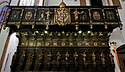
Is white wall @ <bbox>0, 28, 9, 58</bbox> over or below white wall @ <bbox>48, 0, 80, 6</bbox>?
below

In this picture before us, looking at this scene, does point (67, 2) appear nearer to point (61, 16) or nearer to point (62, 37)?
point (61, 16)

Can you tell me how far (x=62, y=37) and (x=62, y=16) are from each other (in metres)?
0.97

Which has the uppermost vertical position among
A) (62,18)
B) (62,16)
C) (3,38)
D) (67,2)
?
(67,2)

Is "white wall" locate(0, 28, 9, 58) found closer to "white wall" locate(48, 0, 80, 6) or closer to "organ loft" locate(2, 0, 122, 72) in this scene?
"organ loft" locate(2, 0, 122, 72)

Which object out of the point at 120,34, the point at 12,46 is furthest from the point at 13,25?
the point at 120,34

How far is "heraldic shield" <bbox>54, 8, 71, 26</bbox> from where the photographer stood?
21.6 ft

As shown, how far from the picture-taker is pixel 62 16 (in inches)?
270

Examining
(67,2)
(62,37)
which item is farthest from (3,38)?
(67,2)

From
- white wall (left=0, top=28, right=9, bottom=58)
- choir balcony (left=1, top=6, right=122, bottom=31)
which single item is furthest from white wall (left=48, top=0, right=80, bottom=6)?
white wall (left=0, top=28, right=9, bottom=58)

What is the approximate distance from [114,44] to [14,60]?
4282 mm

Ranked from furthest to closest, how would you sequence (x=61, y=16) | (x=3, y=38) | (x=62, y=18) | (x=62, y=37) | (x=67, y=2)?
(x=67, y=2) → (x=3, y=38) → (x=62, y=37) → (x=61, y=16) → (x=62, y=18)

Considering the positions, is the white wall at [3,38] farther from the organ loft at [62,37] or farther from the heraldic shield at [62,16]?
the heraldic shield at [62,16]

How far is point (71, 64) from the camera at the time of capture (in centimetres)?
651

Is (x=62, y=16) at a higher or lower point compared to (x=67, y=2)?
lower
